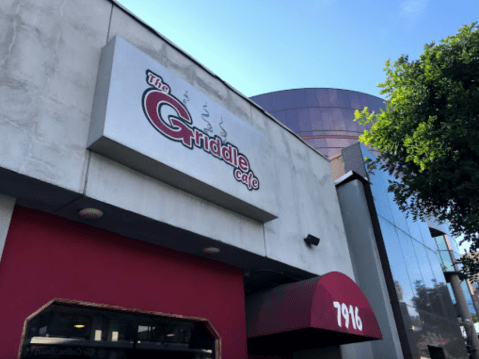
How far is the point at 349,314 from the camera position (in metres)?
7.04

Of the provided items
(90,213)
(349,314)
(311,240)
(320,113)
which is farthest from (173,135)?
(320,113)

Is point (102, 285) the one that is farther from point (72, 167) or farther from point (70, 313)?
point (72, 167)

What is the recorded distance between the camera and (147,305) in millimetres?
5762

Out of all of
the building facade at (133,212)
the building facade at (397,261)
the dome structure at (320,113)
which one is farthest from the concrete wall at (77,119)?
the dome structure at (320,113)

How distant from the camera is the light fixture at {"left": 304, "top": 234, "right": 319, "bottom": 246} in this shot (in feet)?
27.7

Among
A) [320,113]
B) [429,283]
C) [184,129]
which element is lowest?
[429,283]

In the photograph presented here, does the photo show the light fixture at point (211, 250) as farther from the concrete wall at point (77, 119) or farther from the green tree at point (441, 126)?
the green tree at point (441, 126)

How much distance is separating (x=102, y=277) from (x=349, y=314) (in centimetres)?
442

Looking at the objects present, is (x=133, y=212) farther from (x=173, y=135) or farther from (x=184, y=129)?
(x=184, y=129)

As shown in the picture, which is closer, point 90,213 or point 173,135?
point 90,213

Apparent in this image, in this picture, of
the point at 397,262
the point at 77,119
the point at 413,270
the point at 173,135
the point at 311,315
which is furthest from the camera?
the point at 413,270

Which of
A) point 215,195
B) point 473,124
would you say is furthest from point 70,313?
point 473,124

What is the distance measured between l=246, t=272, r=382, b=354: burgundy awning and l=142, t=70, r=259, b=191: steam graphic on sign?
2145 mm

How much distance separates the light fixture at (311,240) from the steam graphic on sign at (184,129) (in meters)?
2.03
